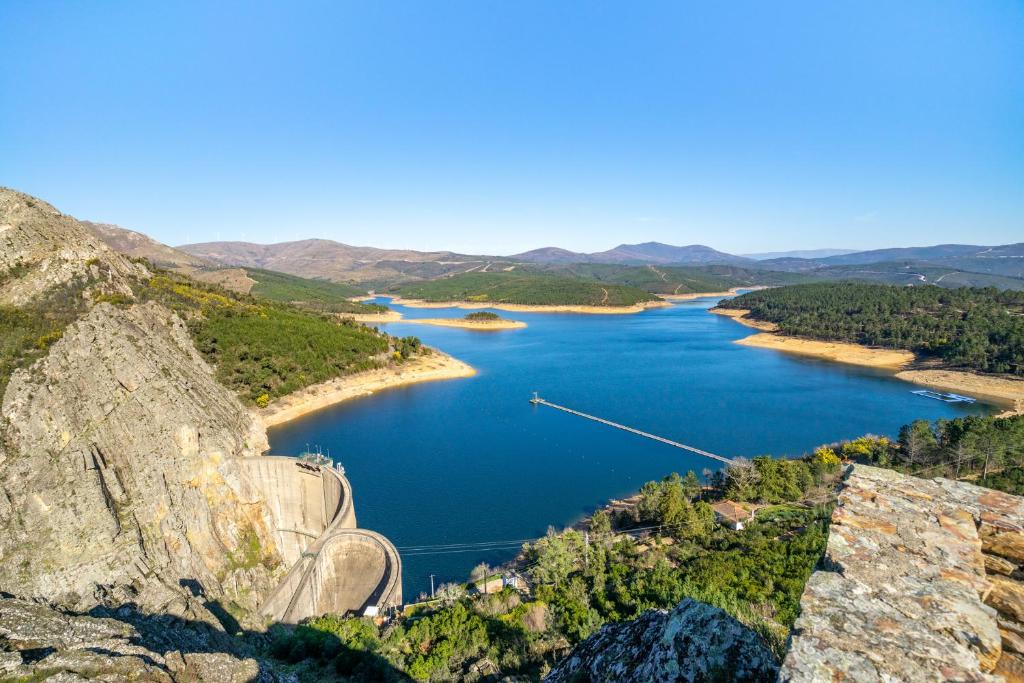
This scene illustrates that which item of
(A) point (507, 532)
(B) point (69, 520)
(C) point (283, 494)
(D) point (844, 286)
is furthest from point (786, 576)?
(D) point (844, 286)

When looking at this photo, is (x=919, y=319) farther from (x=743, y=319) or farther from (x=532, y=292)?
(x=532, y=292)

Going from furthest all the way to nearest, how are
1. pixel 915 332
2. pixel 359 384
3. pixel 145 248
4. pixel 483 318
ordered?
pixel 145 248
pixel 483 318
pixel 915 332
pixel 359 384

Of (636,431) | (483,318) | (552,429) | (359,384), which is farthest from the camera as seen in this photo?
(483,318)

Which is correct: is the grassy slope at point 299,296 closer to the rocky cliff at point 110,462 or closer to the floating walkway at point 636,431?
the floating walkway at point 636,431

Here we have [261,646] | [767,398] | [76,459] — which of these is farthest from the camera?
[767,398]

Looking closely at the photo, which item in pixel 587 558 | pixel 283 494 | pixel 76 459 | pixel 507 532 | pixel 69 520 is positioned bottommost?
pixel 507 532

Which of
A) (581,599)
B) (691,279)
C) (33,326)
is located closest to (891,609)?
(581,599)

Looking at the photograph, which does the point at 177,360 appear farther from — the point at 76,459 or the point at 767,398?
the point at 767,398
